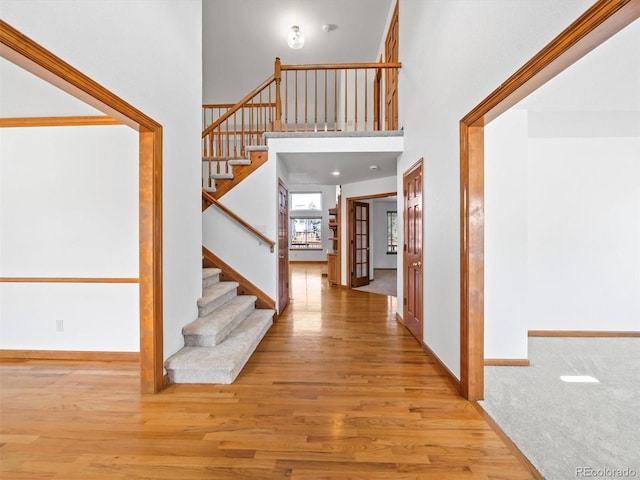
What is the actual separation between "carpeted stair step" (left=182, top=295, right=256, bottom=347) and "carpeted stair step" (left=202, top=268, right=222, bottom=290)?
409 mm

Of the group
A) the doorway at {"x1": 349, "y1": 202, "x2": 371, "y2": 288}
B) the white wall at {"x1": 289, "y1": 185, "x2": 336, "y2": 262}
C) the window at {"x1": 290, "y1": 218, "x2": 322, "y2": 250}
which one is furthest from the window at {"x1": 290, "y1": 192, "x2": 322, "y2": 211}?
the doorway at {"x1": 349, "y1": 202, "x2": 371, "y2": 288}

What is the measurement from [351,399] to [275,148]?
11.2 ft

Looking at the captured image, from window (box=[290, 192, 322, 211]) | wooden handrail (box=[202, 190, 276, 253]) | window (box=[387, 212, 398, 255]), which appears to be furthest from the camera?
window (box=[290, 192, 322, 211])

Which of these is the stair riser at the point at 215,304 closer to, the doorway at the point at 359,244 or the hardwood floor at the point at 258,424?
the hardwood floor at the point at 258,424

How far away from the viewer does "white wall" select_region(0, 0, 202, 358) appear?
152 centimetres

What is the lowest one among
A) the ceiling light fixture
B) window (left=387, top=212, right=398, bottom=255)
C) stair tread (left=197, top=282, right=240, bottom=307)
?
stair tread (left=197, top=282, right=240, bottom=307)

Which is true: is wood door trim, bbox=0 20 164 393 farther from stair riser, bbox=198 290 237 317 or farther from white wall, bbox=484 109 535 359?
white wall, bbox=484 109 535 359

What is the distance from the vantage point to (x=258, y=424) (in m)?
1.94

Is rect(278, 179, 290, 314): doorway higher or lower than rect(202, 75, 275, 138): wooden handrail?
lower

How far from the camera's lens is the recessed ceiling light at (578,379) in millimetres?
2479

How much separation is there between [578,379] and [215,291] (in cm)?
364

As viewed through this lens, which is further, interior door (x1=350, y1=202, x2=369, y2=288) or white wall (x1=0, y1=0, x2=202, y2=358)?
interior door (x1=350, y1=202, x2=369, y2=288)

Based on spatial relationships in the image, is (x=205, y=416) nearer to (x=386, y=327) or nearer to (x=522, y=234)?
(x=386, y=327)

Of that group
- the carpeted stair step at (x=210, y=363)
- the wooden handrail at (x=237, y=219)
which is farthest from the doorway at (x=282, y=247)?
the carpeted stair step at (x=210, y=363)
